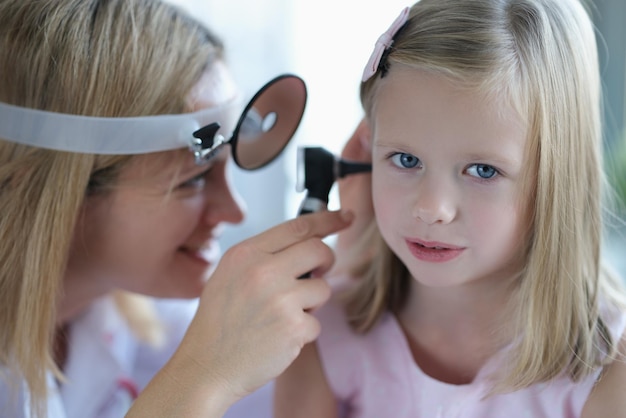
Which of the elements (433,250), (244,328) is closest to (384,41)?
(433,250)

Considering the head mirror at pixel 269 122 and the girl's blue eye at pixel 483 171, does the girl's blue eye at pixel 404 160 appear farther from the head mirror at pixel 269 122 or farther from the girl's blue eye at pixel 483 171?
the head mirror at pixel 269 122

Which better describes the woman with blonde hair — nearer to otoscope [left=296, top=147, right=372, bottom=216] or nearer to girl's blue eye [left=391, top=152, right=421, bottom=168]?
otoscope [left=296, top=147, right=372, bottom=216]

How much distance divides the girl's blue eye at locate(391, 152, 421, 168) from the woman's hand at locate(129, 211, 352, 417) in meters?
0.15

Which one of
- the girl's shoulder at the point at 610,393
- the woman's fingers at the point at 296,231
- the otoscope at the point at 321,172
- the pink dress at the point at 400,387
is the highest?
the otoscope at the point at 321,172

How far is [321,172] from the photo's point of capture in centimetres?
103

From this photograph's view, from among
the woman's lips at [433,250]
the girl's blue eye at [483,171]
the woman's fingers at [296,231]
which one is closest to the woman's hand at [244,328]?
the woman's fingers at [296,231]

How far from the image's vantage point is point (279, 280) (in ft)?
3.13

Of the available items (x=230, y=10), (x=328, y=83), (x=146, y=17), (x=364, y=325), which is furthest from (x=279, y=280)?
(x=230, y=10)

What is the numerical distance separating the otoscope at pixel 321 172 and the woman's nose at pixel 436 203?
183 mm

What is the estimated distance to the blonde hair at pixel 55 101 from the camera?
101cm

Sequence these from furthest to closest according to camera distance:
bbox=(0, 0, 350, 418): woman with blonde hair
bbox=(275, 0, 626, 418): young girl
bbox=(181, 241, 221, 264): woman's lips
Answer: bbox=(181, 241, 221, 264): woman's lips, bbox=(0, 0, 350, 418): woman with blonde hair, bbox=(275, 0, 626, 418): young girl

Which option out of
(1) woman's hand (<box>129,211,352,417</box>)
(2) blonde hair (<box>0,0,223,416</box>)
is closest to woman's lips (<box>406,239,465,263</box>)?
(1) woman's hand (<box>129,211,352,417</box>)

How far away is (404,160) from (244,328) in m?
0.27

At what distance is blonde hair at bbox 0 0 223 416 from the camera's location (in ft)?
3.31
